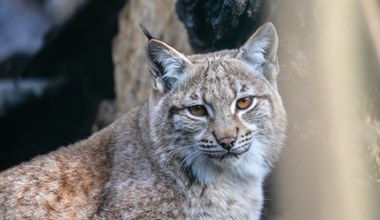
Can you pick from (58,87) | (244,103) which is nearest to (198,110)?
(244,103)

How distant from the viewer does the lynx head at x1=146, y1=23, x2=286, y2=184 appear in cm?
605

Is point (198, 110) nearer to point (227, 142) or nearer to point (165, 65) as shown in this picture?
point (227, 142)

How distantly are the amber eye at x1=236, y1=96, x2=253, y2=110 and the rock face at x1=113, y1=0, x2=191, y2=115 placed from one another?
2642 millimetres

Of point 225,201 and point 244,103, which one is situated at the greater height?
point 244,103

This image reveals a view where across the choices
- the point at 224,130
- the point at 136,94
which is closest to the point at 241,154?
the point at 224,130

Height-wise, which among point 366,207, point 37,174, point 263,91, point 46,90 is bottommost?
point 366,207

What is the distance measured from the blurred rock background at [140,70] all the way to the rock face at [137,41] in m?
0.01

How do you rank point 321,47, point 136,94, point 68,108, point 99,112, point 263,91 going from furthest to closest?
point 68,108 < point 99,112 < point 136,94 < point 321,47 < point 263,91

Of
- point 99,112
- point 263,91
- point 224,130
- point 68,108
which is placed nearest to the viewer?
point 224,130

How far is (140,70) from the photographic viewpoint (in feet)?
30.8

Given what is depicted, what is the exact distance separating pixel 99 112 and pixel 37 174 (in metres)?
4.00

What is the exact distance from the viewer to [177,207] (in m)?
6.20

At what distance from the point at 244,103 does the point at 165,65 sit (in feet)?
2.20

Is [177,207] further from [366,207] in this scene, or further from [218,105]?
[366,207]
